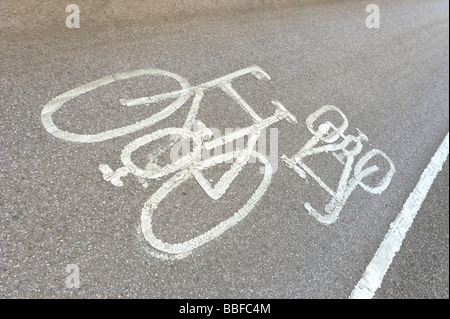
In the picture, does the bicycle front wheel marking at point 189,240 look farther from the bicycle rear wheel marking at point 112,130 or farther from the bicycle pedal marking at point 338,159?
the bicycle rear wheel marking at point 112,130

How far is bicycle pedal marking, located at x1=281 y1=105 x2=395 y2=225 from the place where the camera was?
11.1 feet

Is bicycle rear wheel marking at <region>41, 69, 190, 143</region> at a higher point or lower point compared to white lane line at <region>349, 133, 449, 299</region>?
higher

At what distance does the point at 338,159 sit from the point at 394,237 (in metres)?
1.04

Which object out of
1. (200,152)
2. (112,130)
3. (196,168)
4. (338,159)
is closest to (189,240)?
(196,168)

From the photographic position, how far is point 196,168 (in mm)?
3033

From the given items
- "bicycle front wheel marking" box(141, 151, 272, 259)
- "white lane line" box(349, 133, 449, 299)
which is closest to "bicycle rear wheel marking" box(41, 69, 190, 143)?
"bicycle front wheel marking" box(141, 151, 272, 259)

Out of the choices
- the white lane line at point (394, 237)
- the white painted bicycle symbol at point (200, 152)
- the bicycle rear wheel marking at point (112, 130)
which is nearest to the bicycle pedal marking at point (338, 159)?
the white painted bicycle symbol at point (200, 152)

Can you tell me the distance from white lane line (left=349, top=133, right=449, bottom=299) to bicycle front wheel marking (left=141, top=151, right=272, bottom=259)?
1.25 meters

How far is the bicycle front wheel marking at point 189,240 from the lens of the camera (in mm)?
2543

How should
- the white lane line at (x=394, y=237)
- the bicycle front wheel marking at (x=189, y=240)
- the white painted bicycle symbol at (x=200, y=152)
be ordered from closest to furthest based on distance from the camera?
the bicycle front wheel marking at (x=189, y=240), the white painted bicycle symbol at (x=200, y=152), the white lane line at (x=394, y=237)

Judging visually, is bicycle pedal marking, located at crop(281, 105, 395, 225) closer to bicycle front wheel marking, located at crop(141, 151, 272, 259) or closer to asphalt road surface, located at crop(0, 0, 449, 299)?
asphalt road surface, located at crop(0, 0, 449, 299)

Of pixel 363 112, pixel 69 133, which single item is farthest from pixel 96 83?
pixel 363 112
